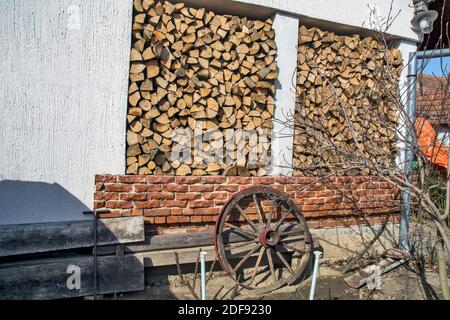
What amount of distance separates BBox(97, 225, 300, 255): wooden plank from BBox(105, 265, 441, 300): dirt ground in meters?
0.37

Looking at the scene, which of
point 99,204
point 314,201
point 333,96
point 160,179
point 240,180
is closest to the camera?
point 99,204

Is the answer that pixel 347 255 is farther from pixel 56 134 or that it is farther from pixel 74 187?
pixel 56 134

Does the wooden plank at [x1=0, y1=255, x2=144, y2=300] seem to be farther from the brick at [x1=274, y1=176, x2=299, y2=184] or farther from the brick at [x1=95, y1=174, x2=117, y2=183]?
the brick at [x1=274, y1=176, x2=299, y2=184]

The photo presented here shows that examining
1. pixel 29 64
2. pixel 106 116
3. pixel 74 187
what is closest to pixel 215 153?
pixel 106 116

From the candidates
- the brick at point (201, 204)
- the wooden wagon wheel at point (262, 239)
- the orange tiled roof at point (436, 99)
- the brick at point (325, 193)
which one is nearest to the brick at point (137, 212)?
the brick at point (201, 204)

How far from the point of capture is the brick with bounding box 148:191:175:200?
3848mm

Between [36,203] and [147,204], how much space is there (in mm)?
1025

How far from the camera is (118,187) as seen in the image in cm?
372

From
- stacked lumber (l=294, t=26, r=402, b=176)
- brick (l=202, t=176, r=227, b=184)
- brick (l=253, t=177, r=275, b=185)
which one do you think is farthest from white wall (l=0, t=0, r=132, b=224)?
stacked lumber (l=294, t=26, r=402, b=176)

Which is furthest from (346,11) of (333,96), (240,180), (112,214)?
(112,214)

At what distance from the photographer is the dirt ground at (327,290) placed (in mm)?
3789

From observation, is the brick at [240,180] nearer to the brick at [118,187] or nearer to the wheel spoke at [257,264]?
the wheel spoke at [257,264]

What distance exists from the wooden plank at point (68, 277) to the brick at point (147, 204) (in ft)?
1.63

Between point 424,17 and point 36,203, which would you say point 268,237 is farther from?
point 424,17
